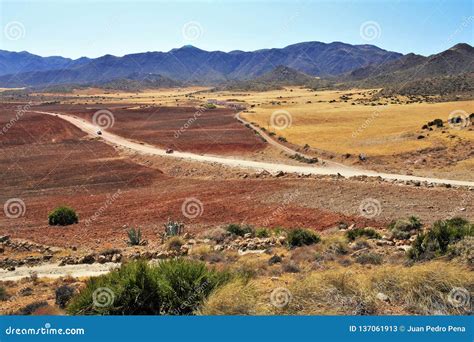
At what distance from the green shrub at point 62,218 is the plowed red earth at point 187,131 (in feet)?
72.3

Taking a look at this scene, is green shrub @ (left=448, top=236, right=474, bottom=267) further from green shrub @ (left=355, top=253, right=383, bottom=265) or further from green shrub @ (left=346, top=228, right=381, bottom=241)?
green shrub @ (left=346, top=228, right=381, bottom=241)

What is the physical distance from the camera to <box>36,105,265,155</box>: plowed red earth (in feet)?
150

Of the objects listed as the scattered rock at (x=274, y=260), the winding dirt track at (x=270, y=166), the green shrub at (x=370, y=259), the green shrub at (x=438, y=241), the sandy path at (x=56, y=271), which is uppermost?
the green shrub at (x=438, y=241)

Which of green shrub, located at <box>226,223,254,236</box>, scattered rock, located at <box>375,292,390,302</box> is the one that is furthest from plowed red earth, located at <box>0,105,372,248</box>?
scattered rock, located at <box>375,292,390,302</box>

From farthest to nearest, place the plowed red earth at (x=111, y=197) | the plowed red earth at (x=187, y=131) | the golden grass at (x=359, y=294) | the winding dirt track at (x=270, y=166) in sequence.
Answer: the plowed red earth at (x=187, y=131) → the winding dirt track at (x=270, y=166) → the plowed red earth at (x=111, y=197) → the golden grass at (x=359, y=294)

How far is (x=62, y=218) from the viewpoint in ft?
69.8

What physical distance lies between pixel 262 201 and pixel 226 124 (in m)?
42.1

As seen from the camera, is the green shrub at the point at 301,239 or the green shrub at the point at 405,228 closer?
the green shrub at the point at 301,239

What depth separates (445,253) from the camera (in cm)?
992

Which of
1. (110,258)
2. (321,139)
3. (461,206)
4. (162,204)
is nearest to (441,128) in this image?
(321,139)

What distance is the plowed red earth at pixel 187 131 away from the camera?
45756 millimetres

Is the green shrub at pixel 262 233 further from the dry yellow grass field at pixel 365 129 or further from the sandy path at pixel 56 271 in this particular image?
the dry yellow grass field at pixel 365 129

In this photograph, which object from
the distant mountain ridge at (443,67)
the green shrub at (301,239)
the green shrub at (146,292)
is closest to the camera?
the green shrub at (146,292)

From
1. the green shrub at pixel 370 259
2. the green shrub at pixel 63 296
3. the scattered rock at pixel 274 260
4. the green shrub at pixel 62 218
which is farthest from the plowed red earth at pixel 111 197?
the green shrub at pixel 63 296
